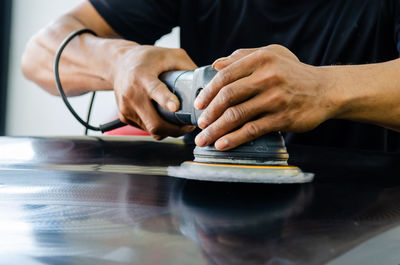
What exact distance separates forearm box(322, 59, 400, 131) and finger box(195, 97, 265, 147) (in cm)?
14

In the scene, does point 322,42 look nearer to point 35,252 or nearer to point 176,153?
point 176,153

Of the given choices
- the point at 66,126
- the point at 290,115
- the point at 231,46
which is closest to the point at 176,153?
the point at 290,115

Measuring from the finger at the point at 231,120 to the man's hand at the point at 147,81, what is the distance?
0.66 feet

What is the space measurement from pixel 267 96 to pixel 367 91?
20cm

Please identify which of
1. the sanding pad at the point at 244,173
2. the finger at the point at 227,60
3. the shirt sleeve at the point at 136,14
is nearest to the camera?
the sanding pad at the point at 244,173

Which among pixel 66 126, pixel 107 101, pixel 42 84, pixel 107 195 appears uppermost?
pixel 107 195

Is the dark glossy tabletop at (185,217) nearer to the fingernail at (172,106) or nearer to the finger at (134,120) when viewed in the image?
the fingernail at (172,106)

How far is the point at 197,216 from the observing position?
0.40 metres

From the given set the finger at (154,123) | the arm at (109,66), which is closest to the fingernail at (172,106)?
the arm at (109,66)

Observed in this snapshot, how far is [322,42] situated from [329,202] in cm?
82

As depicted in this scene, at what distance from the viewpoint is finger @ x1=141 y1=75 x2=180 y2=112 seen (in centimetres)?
73

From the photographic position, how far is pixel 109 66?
39.6 inches

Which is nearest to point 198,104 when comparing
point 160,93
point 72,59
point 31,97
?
point 160,93

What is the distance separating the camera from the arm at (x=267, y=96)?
24.1 inches
